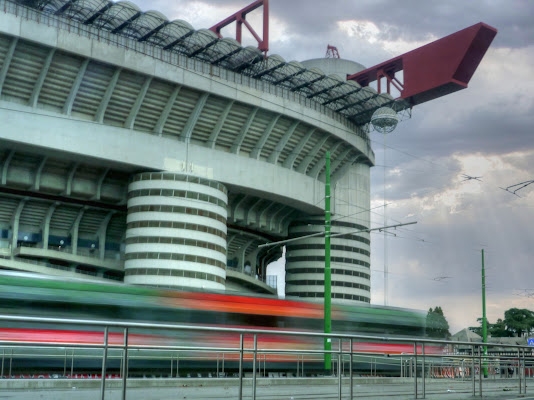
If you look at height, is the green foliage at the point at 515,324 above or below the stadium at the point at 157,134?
below

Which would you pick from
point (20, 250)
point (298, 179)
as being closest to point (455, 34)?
point (298, 179)

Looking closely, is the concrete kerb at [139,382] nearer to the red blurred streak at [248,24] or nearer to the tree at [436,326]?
the tree at [436,326]

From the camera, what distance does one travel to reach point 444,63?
61000mm

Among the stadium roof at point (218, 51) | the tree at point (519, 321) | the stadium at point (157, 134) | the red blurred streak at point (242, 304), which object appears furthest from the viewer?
the tree at point (519, 321)

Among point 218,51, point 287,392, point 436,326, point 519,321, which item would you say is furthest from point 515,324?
point 287,392

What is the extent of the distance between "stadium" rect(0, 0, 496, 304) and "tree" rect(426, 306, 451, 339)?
691 centimetres

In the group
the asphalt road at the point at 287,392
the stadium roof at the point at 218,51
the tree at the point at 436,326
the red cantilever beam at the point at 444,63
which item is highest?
the red cantilever beam at the point at 444,63

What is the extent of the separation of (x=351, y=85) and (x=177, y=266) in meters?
23.3

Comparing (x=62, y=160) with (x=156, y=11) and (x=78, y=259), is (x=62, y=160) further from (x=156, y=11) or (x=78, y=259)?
(x=156, y=11)

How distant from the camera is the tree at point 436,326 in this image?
4616 centimetres

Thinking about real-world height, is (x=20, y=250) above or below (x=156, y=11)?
below

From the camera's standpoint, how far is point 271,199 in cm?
6259

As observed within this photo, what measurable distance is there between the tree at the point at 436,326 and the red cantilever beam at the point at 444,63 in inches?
868

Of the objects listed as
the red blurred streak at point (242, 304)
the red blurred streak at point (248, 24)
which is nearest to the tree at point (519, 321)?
the red blurred streak at point (248, 24)
